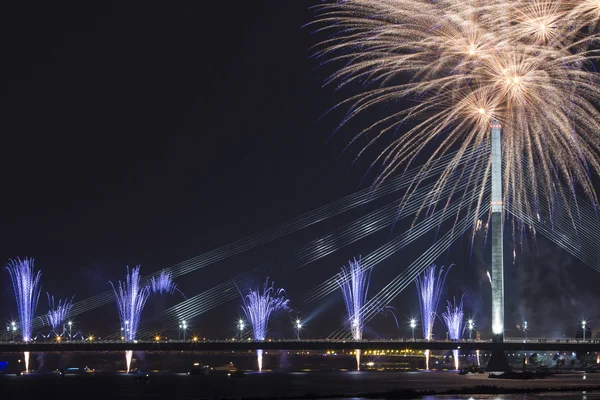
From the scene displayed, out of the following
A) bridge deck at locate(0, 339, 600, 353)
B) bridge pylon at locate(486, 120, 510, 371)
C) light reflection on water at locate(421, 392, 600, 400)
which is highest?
bridge pylon at locate(486, 120, 510, 371)

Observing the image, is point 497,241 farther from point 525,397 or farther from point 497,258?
point 525,397

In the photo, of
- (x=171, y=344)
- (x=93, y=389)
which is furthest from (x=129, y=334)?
(x=93, y=389)

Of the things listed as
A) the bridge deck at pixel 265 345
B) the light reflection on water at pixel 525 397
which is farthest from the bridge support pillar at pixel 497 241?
the light reflection on water at pixel 525 397

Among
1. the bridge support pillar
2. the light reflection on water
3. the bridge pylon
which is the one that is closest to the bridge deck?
the bridge pylon

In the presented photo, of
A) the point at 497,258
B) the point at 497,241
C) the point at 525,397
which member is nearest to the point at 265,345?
the point at 497,258

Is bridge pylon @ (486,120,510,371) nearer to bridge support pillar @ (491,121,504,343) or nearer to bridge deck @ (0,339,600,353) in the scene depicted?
bridge support pillar @ (491,121,504,343)

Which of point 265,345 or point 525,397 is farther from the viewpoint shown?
point 265,345

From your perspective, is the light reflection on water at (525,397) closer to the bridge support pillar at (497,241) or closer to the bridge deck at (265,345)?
the bridge support pillar at (497,241)

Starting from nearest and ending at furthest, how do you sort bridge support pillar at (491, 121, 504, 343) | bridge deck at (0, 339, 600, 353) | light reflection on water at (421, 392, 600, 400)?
light reflection on water at (421, 392, 600, 400) → bridge support pillar at (491, 121, 504, 343) → bridge deck at (0, 339, 600, 353)

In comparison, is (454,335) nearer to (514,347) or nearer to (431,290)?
(514,347)

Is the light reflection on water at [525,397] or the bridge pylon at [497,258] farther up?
the bridge pylon at [497,258]

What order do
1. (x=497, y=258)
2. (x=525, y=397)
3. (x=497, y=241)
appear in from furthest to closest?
(x=497, y=258), (x=497, y=241), (x=525, y=397)
